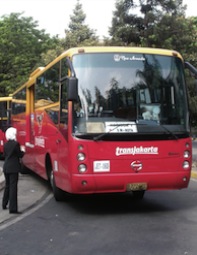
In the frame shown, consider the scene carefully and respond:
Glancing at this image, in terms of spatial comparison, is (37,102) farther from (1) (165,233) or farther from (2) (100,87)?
(1) (165,233)

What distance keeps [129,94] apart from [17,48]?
3394 cm

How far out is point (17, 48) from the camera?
40.8 meters

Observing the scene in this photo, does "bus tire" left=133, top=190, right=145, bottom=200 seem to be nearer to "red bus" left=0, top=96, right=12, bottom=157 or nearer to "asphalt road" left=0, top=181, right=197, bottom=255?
"asphalt road" left=0, top=181, right=197, bottom=255

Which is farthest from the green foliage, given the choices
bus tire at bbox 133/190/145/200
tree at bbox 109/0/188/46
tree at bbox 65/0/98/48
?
tree at bbox 65/0/98/48

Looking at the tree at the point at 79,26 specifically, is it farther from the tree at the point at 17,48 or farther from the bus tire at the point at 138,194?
the bus tire at the point at 138,194

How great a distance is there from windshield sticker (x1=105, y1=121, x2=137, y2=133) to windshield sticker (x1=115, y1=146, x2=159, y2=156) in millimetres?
315

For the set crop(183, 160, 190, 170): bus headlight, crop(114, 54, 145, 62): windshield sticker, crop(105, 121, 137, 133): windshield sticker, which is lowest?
crop(183, 160, 190, 170): bus headlight

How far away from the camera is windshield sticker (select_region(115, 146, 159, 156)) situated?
319 inches

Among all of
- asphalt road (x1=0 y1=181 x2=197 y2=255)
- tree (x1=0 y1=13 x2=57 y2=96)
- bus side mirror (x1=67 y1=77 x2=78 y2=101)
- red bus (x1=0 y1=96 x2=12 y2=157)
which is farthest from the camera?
tree (x1=0 y1=13 x2=57 y2=96)

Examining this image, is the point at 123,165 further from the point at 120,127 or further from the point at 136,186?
the point at 120,127

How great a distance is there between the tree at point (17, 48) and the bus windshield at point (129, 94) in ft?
97.9

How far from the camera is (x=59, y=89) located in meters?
9.23

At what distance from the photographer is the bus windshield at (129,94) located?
8125 mm

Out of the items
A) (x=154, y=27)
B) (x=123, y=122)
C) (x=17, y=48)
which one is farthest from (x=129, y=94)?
(x=17, y=48)
